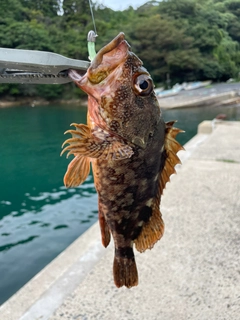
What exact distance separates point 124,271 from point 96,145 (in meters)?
0.81

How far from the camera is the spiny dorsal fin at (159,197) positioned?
61.3 inches

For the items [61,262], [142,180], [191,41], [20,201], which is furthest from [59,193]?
[191,41]

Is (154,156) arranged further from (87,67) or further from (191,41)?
(191,41)

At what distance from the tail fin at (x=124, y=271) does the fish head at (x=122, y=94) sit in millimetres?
702

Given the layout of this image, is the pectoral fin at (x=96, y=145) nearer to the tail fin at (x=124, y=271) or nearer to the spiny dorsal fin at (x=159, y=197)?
the spiny dorsal fin at (x=159, y=197)

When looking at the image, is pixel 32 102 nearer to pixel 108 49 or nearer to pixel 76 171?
pixel 76 171

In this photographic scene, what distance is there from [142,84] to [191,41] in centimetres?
4022

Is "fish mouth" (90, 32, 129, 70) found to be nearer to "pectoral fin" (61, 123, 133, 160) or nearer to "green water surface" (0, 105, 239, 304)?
"pectoral fin" (61, 123, 133, 160)

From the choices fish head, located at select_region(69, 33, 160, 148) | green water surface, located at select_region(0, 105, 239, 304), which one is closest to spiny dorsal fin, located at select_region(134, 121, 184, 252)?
fish head, located at select_region(69, 33, 160, 148)

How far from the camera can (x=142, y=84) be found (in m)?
1.41

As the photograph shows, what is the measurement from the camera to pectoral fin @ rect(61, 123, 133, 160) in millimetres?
1330

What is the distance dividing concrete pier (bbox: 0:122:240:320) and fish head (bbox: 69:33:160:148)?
2366mm

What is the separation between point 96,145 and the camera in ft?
4.43

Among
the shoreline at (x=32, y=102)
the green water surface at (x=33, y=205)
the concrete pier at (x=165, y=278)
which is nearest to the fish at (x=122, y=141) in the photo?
the concrete pier at (x=165, y=278)
